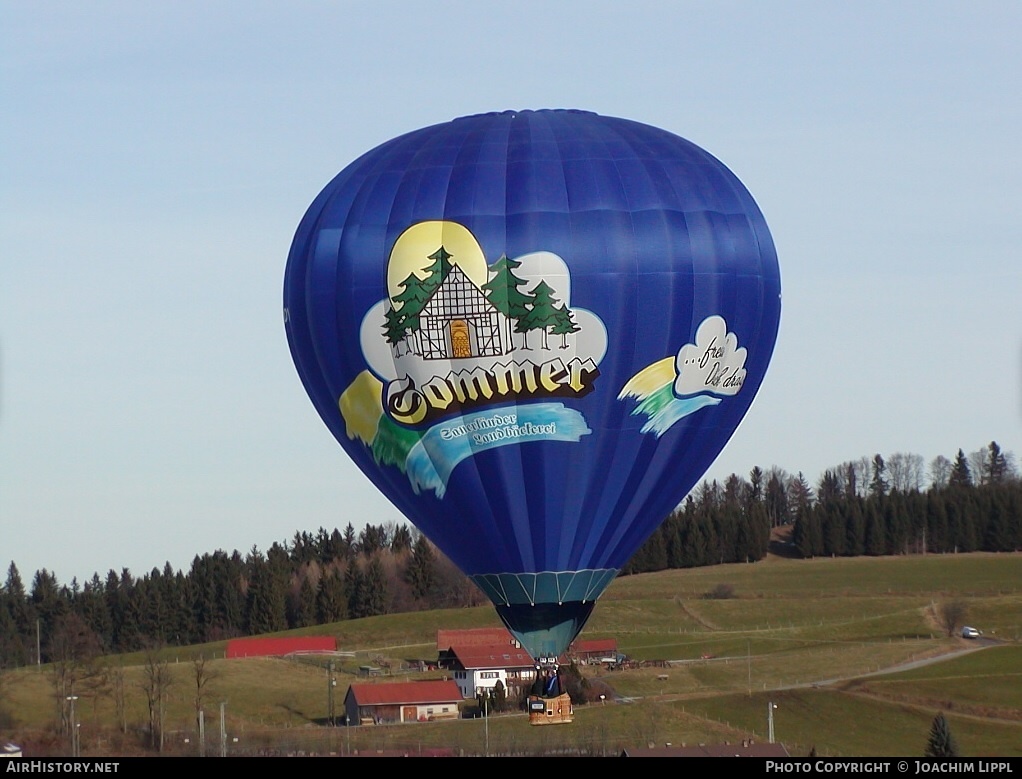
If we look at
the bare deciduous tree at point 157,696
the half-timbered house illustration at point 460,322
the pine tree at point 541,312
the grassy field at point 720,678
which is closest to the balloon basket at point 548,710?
the half-timbered house illustration at point 460,322

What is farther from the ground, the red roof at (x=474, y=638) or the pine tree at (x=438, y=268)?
the pine tree at (x=438, y=268)

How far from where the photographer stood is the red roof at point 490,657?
83.5 metres

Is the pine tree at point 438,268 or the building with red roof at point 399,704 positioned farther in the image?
the building with red roof at point 399,704

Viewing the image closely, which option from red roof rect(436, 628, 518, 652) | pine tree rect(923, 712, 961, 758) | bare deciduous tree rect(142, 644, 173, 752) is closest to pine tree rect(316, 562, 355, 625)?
red roof rect(436, 628, 518, 652)

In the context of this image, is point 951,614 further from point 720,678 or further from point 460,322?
point 460,322

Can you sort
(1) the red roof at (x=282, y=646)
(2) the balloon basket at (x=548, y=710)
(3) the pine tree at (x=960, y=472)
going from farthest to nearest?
(3) the pine tree at (x=960, y=472)
(1) the red roof at (x=282, y=646)
(2) the balloon basket at (x=548, y=710)

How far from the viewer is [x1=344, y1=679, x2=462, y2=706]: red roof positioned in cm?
7369

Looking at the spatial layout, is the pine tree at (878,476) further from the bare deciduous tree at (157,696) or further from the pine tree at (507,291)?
the pine tree at (507,291)

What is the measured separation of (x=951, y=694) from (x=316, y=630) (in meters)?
50.9

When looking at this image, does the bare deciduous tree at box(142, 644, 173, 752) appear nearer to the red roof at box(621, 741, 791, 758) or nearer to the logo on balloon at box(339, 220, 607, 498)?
the red roof at box(621, 741, 791, 758)

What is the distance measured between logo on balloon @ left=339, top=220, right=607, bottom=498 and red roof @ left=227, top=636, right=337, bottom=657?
66.3 metres

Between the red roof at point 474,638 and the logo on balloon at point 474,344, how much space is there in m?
53.5

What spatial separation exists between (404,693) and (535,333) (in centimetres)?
4178
